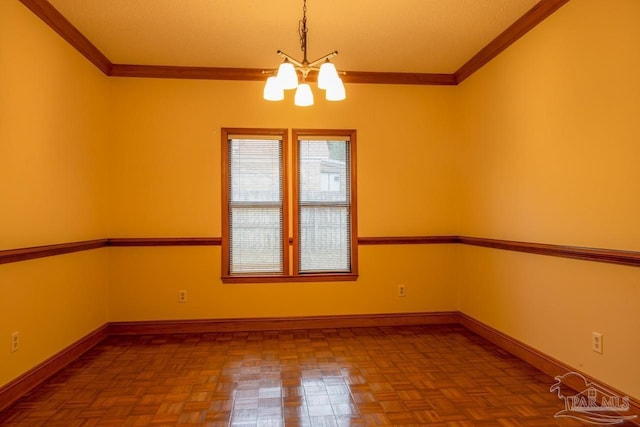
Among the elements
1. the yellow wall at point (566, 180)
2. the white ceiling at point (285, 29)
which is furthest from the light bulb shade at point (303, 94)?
the yellow wall at point (566, 180)

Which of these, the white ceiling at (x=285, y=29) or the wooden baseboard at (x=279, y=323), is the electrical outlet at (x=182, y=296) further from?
the white ceiling at (x=285, y=29)

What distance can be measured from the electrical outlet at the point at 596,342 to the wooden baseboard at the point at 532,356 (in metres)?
0.18

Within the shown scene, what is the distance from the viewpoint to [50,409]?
2.37 m

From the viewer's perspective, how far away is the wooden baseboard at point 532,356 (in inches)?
94.7

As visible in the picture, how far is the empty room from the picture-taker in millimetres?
2372

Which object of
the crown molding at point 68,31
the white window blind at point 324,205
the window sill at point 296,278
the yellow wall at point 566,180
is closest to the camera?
the yellow wall at point 566,180

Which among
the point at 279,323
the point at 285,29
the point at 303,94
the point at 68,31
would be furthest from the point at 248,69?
the point at 279,323

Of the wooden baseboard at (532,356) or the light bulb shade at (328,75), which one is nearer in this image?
the light bulb shade at (328,75)

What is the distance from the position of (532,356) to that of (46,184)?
11.8ft

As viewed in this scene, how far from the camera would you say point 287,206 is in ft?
13.3

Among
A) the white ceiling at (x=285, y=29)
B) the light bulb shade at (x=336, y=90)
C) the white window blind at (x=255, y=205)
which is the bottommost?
the white window blind at (x=255, y=205)

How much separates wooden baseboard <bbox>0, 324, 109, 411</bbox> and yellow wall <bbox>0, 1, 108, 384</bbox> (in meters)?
0.06

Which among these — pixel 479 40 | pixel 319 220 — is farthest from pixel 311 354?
pixel 479 40

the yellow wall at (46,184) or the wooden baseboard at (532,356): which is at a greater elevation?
the yellow wall at (46,184)
